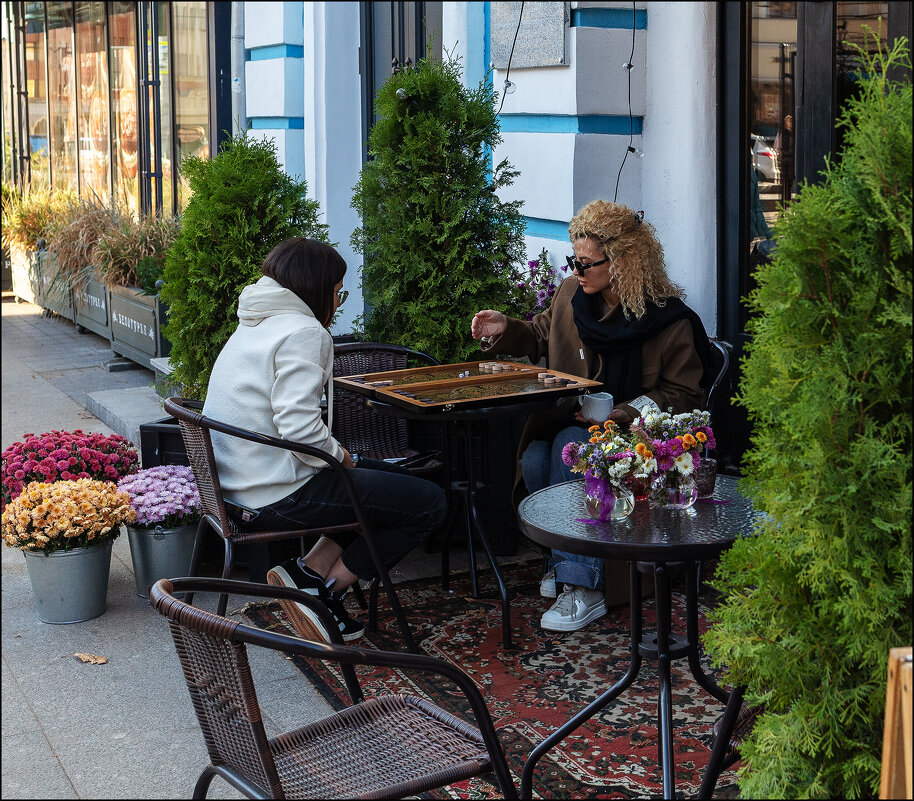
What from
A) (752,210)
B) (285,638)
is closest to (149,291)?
(752,210)

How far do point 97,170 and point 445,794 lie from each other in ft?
39.3

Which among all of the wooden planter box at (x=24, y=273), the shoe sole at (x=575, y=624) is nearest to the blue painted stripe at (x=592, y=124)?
the shoe sole at (x=575, y=624)

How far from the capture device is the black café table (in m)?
2.68

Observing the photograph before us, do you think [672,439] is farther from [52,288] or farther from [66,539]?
[52,288]

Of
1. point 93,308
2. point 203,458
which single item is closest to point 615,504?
point 203,458

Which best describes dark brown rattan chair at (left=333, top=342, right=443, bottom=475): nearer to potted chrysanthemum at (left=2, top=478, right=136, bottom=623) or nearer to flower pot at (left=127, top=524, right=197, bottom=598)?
flower pot at (left=127, top=524, right=197, bottom=598)

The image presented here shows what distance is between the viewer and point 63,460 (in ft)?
14.6

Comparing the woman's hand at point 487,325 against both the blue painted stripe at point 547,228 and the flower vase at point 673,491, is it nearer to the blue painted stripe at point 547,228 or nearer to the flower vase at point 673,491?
the blue painted stripe at point 547,228

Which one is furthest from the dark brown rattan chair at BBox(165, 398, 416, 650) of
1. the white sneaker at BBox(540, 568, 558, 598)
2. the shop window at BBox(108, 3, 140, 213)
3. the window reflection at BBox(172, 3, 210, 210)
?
the shop window at BBox(108, 3, 140, 213)

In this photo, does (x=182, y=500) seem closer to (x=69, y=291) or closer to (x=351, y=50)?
(x=351, y=50)

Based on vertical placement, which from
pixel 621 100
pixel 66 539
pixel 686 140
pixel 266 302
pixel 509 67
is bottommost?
pixel 66 539

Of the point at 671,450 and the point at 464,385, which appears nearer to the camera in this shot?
the point at 671,450

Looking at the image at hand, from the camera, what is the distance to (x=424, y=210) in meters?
4.89

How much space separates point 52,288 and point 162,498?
742 cm
